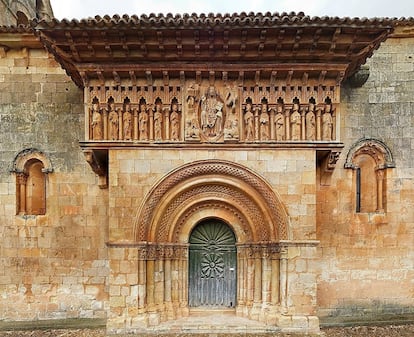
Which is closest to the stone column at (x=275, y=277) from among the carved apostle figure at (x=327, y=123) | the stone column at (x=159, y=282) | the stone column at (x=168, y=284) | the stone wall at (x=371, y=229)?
the stone wall at (x=371, y=229)

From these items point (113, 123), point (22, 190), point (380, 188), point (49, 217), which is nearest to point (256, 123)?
point (113, 123)

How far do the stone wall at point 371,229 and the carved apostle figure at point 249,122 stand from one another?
209 cm

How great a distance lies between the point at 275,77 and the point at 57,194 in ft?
16.0

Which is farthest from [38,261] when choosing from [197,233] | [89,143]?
[197,233]

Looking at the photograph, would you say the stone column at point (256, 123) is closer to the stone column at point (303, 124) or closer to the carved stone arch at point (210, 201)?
the carved stone arch at point (210, 201)

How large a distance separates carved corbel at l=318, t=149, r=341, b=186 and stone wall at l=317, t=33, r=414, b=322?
0.20 meters

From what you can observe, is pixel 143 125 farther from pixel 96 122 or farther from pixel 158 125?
pixel 96 122

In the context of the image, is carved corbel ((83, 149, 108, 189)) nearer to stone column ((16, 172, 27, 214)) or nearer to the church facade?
the church facade

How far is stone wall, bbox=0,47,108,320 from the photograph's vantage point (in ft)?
22.1

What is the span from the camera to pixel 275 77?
5.70m

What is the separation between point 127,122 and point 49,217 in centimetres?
279

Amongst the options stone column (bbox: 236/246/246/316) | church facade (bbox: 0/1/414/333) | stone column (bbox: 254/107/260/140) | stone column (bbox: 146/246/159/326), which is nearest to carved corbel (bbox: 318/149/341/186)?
church facade (bbox: 0/1/414/333)

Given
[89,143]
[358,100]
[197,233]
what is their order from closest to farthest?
[89,143] → [197,233] → [358,100]

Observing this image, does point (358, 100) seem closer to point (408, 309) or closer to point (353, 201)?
point (353, 201)
